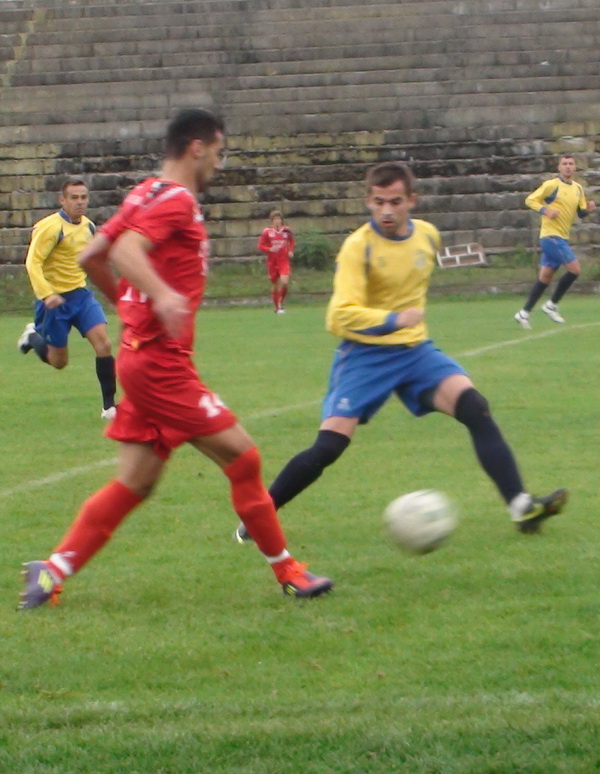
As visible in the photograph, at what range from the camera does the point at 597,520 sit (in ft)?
20.9

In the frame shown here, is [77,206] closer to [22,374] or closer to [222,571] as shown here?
[22,374]

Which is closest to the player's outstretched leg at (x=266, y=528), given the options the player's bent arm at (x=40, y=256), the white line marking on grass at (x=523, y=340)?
the player's bent arm at (x=40, y=256)

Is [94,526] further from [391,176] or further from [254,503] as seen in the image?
[391,176]

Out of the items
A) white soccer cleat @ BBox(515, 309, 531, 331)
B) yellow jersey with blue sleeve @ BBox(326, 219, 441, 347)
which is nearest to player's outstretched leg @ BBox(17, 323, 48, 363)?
yellow jersey with blue sleeve @ BBox(326, 219, 441, 347)

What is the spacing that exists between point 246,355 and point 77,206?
486 cm

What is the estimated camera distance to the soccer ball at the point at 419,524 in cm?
540

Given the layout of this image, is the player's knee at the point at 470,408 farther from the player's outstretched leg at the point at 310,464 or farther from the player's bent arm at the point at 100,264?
the player's bent arm at the point at 100,264

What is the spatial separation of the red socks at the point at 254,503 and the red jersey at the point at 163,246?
0.49 m

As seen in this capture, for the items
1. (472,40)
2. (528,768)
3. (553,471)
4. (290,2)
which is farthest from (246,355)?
(290,2)

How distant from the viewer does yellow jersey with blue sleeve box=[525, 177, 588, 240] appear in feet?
57.9

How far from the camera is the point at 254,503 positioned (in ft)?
16.6

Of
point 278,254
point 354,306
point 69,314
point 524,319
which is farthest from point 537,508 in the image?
point 278,254

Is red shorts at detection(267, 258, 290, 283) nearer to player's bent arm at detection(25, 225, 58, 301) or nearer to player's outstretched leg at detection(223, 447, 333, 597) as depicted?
player's bent arm at detection(25, 225, 58, 301)

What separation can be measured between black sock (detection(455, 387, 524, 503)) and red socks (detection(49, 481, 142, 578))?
1.66 meters
